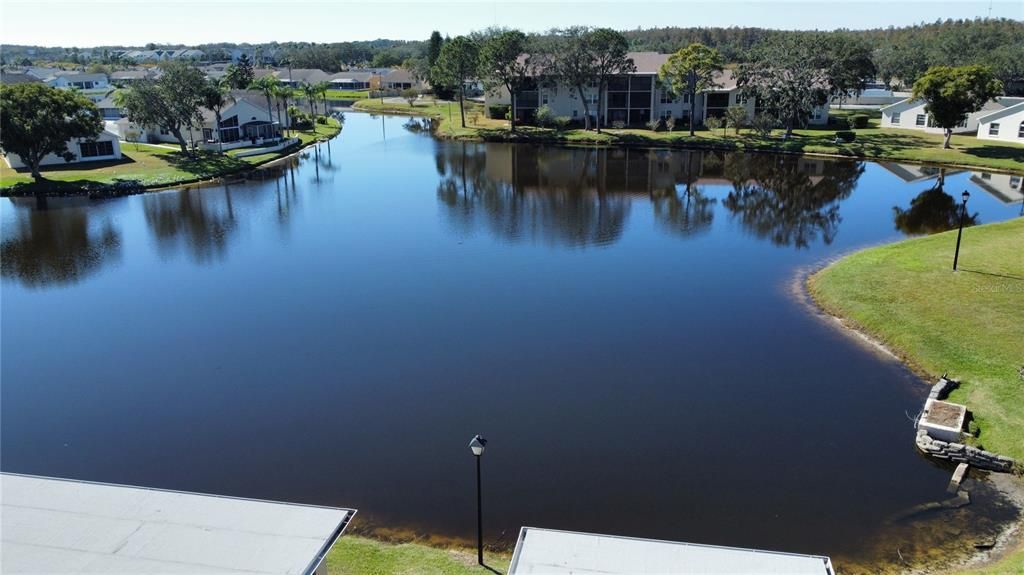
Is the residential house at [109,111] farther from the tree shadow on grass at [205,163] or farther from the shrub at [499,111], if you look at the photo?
the shrub at [499,111]

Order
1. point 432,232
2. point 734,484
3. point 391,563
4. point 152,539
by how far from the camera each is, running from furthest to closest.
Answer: point 432,232, point 734,484, point 391,563, point 152,539

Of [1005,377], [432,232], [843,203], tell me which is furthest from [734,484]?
[843,203]

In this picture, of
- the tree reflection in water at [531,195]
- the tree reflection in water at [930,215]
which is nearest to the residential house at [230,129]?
the tree reflection in water at [531,195]

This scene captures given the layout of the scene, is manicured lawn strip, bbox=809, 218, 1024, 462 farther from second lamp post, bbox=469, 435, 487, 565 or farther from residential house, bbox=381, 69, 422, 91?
residential house, bbox=381, 69, 422, 91

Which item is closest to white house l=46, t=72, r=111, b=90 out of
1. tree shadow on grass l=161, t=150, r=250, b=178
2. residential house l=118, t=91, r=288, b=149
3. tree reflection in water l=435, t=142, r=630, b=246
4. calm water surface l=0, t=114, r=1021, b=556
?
residential house l=118, t=91, r=288, b=149

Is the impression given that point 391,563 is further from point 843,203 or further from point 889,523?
point 843,203

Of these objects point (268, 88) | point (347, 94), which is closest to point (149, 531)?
point (268, 88)
